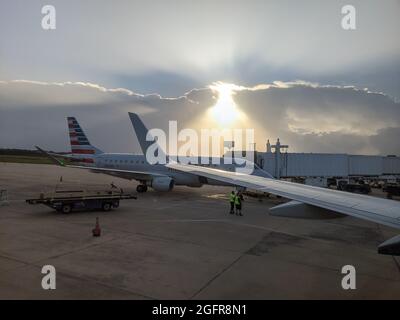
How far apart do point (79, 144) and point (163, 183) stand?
44.2 feet

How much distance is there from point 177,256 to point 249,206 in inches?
488

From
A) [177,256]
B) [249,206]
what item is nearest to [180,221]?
[177,256]

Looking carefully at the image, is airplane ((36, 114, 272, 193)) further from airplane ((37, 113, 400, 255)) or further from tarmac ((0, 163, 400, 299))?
tarmac ((0, 163, 400, 299))

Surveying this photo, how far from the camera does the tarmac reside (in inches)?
293

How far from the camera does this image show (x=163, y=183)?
963 inches

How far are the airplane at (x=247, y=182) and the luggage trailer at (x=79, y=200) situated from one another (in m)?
4.41

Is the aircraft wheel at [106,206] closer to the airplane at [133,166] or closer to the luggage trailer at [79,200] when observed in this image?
the luggage trailer at [79,200]

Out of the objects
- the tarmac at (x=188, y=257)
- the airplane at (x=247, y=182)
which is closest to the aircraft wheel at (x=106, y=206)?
the tarmac at (x=188, y=257)

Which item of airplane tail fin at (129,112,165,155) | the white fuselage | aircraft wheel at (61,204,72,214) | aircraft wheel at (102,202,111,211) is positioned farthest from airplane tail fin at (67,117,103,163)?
aircraft wheel at (61,204,72,214)

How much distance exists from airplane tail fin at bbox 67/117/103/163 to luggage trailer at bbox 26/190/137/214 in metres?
13.7

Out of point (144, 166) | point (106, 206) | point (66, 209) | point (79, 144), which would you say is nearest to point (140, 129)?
point (144, 166)

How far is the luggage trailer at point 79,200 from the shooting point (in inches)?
642
